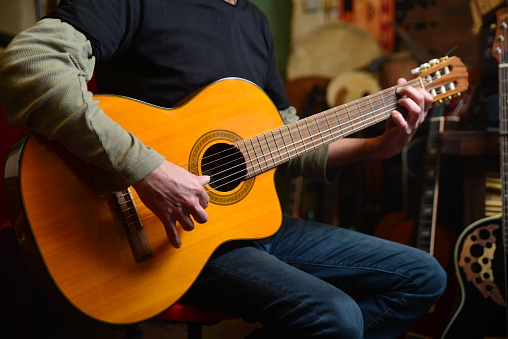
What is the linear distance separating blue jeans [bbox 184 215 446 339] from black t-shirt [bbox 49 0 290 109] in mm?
448

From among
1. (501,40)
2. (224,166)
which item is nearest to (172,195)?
(224,166)

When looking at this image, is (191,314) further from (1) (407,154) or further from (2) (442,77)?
(1) (407,154)

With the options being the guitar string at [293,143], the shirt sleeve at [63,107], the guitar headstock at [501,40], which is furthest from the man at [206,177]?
the guitar headstock at [501,40]

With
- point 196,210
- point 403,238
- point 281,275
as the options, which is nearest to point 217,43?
point 196,210

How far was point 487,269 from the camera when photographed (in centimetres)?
169

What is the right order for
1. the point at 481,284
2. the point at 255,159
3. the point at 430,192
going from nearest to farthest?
the point at 255,159
the point at 481,284
the point at 430,192

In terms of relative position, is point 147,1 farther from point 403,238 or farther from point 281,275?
point 403,238

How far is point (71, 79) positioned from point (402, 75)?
2.20 m

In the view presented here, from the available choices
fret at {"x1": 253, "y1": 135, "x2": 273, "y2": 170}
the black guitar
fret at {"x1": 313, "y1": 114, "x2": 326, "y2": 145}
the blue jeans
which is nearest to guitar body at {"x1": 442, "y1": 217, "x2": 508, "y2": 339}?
the black guitar

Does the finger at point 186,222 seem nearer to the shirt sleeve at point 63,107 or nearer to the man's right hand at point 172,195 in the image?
the man's right hand at point 172,195

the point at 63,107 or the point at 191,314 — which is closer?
the point at 63,107

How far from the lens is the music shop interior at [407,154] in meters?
1.44

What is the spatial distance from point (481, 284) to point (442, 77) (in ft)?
2.57

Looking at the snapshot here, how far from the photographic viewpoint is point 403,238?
2.30 meters
